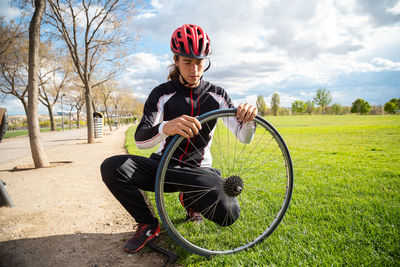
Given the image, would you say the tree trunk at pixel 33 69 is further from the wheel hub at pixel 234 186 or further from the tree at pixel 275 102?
the tree at pixel 275 102

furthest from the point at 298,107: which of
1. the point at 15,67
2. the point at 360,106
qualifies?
the point at 15,67

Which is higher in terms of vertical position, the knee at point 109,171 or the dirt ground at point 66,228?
the knee at point 109,171

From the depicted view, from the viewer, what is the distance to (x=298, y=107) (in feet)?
390

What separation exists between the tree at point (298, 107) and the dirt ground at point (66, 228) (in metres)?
122

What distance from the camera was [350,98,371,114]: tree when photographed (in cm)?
8721

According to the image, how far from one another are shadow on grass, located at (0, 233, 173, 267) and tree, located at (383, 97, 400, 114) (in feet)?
316

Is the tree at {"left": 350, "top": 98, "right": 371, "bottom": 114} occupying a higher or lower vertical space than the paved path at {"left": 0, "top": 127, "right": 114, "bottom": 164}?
higher

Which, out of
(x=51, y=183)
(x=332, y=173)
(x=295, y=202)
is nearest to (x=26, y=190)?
(x=51, y=183)

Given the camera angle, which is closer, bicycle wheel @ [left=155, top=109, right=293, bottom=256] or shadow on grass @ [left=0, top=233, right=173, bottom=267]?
bicycle wheel @ [left=155, top=109, right=293, bottom=256]

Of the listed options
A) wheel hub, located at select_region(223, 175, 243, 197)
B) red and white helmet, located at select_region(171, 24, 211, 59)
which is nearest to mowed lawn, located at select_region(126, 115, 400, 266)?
wheel hub, located at select_region(223, 175, 243, 197)

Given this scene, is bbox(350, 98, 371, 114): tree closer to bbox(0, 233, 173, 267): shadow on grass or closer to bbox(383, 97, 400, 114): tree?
bbox(383, 97, 400, 114): tree

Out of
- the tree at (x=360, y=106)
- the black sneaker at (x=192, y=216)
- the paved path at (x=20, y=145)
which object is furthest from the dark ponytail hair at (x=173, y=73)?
the tree at (x=360, y=106)

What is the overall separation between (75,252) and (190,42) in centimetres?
284

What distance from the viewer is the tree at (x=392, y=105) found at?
7412cm
